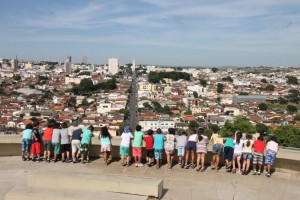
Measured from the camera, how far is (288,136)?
31.7 m

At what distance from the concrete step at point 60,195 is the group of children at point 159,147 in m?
1.85

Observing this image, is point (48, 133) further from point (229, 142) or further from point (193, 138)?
point (229, 142)

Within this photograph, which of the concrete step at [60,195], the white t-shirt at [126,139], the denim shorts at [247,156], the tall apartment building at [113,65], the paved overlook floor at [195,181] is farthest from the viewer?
the tall apartment building at [113,65]

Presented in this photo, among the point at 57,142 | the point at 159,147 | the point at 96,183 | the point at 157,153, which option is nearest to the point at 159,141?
the point at 159,147

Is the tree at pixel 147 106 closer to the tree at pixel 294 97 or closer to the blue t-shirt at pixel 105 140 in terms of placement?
the tree at pixel 294 97

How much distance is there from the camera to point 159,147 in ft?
21.4

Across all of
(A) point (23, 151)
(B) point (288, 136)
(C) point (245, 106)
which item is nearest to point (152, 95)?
(C) point (245, 106)

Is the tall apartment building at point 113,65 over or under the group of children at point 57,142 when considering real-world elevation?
over

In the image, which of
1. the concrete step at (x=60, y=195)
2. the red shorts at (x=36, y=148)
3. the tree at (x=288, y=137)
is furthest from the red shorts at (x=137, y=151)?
the tree at (x=288, y=137)

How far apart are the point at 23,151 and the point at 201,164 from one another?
3005mm

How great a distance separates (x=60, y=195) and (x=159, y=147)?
7.47ft

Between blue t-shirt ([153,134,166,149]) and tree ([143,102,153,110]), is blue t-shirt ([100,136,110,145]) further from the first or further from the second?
tree ([143,102,153,110])

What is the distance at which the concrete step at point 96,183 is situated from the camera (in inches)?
188

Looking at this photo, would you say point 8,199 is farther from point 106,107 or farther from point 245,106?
point 245,106
